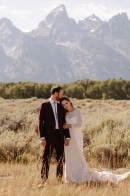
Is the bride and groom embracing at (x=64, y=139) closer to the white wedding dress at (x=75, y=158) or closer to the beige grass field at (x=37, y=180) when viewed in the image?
the white wedding dress at (x=75, y=158)

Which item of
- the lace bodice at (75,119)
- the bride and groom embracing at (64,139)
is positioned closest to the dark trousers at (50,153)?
the bride and groom embracing at (64,139)

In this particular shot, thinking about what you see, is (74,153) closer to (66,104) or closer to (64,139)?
(64,139)

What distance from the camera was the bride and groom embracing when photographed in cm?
751

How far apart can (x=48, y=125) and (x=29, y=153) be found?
10.2 ft

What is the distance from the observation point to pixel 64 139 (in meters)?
7.79

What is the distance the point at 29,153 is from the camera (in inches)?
410

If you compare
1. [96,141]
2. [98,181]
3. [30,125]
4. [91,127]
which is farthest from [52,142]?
[30,125]

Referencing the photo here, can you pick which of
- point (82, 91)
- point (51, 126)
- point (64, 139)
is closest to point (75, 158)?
point (64, 139)

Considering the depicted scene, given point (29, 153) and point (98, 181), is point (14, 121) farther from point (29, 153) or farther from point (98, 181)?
point (98, 181)

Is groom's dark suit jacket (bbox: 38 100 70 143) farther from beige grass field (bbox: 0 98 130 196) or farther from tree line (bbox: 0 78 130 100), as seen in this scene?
tree line (bbox: 0 78 130 100)

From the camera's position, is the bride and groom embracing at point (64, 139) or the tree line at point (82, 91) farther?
the tree line at point (82, 91)

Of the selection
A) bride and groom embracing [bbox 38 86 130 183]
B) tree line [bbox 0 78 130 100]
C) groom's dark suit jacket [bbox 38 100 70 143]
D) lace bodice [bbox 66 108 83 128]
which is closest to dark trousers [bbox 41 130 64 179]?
bride and groom embracing [bbox 38 86 130 183]

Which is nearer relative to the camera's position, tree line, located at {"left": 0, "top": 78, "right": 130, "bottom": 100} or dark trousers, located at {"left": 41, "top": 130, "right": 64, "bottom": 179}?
dark trousers, located at {"left": 41, "top": 130, "right": 64, "bottom": 179}

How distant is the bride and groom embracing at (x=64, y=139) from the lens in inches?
296
